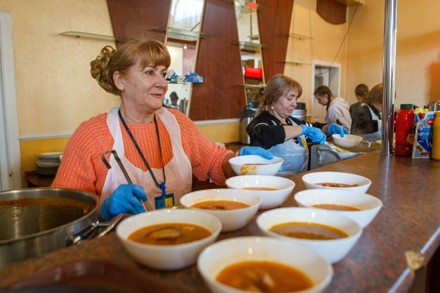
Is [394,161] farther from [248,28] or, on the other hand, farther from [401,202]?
[248,28]

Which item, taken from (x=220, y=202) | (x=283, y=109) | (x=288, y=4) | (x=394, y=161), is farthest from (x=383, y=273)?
(x=288, y=4)

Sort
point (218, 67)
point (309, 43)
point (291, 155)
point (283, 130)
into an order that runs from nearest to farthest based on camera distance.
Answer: point (283, 130), point (291, 155), point (218, 67), point (309, 43)

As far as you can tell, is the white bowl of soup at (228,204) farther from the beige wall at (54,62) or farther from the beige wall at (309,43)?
the beige wall at (309,43)

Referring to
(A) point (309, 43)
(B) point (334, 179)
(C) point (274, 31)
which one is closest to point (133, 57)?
(B) point (334, 179)

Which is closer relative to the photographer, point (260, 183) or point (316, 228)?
point (316, 228)

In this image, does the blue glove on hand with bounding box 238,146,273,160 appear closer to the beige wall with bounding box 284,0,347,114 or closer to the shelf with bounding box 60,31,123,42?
the shelf with bounding box 60,31,123,42

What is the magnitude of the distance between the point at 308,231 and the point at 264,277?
0.23 metres

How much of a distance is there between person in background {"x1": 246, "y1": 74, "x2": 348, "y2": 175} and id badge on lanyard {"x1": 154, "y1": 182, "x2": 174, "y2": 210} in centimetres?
110

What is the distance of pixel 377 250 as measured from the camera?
0.83 m

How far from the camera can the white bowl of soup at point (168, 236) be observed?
27.0 inches

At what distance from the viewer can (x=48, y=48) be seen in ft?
9.12

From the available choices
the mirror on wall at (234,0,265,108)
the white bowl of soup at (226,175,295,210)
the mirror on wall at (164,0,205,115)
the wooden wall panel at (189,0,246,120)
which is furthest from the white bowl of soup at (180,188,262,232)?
the mirror on wall at (234,0,265,108)

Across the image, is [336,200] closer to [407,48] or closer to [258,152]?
[258,152]

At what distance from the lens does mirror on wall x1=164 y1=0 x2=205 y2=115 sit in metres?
3.63
